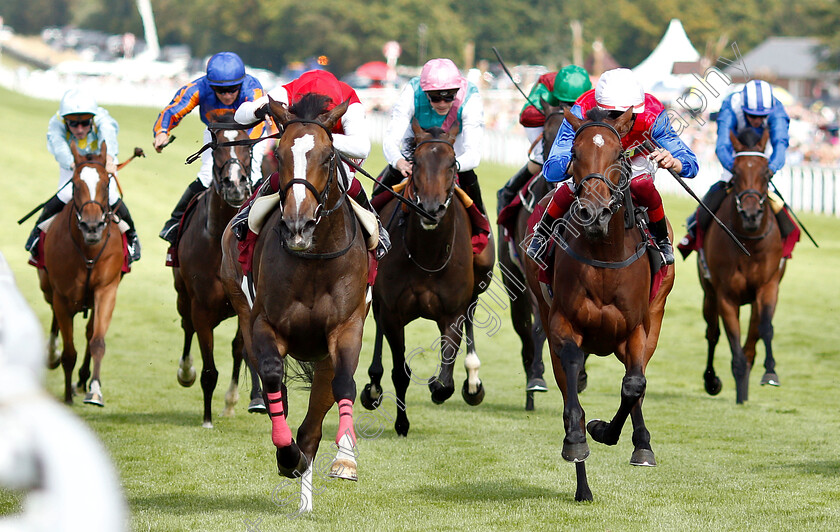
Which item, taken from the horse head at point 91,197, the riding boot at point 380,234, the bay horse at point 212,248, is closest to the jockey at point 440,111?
the bay horse at point 212,248

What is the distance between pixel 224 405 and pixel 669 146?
198 inches

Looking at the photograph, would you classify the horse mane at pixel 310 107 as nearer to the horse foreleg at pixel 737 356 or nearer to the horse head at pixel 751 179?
the horse head at pixel 751 179

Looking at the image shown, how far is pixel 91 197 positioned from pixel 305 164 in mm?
4618

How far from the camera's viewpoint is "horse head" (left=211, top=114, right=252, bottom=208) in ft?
26.6

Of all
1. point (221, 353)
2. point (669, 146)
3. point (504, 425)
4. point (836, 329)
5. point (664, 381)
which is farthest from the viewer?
point (836, 329)

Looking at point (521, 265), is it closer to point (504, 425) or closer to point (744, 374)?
point (504, 425)

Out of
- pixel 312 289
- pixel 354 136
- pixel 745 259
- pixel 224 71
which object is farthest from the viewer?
pixel 745 259

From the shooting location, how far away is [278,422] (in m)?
5.78

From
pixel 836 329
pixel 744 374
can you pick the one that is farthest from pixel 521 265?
pixel 836 329

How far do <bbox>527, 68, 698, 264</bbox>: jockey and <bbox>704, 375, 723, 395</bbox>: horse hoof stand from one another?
4.02 meters

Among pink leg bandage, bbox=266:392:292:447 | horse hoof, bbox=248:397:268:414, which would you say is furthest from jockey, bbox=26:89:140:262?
pink leg bandage, bbox=266:392:292:447

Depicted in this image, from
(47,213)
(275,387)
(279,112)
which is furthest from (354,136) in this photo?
(47,213)

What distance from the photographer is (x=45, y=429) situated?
239 centimetres

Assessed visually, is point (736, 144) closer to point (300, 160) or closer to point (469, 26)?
point (300, 160)
